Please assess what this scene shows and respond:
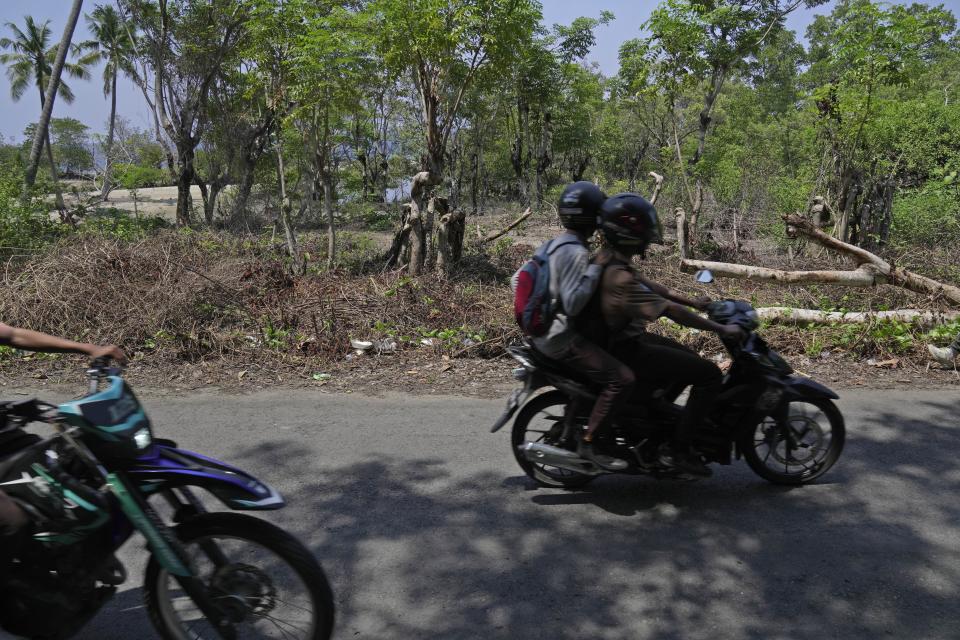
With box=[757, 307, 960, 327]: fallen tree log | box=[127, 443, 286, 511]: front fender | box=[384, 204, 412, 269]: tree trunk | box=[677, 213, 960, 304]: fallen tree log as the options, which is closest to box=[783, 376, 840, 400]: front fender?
box=[127, 443, 286, 511]: front fender

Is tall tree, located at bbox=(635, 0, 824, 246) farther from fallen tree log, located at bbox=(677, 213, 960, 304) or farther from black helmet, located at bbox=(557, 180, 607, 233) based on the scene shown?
black helmet, located at bbox=(557, 180, 607, 233)

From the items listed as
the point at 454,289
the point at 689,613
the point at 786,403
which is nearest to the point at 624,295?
the point at 786,403

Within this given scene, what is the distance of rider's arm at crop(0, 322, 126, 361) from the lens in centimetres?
264

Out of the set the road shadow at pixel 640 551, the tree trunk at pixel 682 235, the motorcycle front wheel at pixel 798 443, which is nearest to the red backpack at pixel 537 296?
the road shadow at pixel 640 551

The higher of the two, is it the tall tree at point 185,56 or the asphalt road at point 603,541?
the tall tree at point 185,56

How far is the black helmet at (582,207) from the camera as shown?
3.88 meters

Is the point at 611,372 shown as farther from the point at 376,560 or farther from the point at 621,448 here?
the point at 376,560

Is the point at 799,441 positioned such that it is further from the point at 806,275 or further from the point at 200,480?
the point at 806,275

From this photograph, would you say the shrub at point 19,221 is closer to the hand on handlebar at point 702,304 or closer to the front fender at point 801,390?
the hand on handlebar at point 702,304

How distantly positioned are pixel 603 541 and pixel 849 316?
18.0 feet

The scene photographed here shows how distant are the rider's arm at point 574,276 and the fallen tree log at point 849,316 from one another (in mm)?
4498

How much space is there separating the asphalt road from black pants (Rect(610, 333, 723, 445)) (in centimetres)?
60

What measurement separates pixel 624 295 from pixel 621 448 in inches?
39.9

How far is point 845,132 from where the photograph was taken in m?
12.0
